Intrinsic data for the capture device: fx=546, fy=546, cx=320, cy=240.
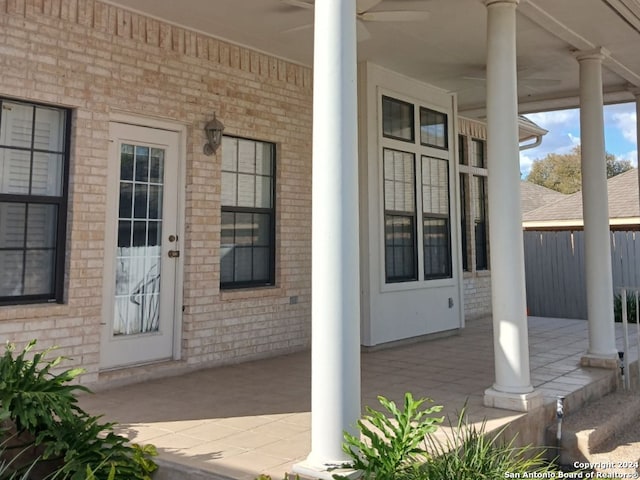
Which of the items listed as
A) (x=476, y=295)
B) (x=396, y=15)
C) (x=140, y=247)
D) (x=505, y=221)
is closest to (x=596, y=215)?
(x=505, y=221)

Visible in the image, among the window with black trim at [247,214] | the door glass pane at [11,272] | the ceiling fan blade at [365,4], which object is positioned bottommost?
the door glass pane at [11,272]

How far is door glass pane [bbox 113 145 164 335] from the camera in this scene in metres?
5.12

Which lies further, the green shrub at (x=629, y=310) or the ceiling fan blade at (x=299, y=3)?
the green shrub at (x=629, y=310)

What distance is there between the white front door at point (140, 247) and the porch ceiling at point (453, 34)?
1273 millimetres

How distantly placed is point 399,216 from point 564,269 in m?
6.03

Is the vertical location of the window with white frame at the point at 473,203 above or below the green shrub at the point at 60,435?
above

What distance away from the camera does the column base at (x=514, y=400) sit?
399 centimetres

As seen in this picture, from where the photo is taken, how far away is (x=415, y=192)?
7.43 metres

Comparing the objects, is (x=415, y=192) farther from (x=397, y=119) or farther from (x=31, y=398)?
(x=31, y=398)

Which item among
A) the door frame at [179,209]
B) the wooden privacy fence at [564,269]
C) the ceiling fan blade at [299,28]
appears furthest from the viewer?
the wooden privacy fence at [564,269]

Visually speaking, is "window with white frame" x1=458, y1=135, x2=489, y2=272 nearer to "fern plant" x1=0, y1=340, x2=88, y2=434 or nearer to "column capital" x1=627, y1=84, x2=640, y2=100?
"column capital" x1=627, y1=84, x2=640, y2=100

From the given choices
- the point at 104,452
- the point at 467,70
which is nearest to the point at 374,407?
the point at 104,452

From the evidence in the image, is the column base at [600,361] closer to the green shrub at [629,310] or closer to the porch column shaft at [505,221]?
the porch column shaft at [505,221]

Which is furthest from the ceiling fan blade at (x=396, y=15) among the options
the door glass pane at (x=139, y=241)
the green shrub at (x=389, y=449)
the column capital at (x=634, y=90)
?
the column capital at (x=634, y=90)
